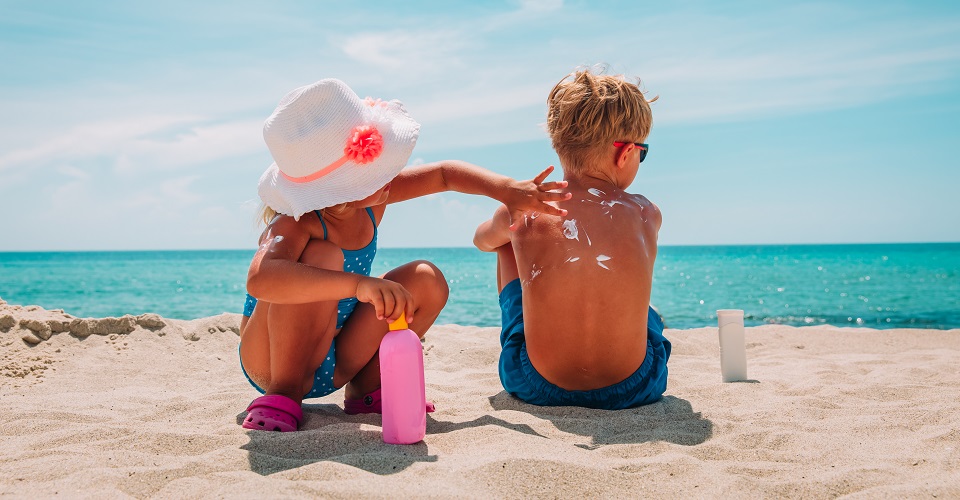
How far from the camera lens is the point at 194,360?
4.56m

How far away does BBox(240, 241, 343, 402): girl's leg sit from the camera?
8.43 feet

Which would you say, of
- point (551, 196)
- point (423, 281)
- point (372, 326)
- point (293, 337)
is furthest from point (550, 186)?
point (293, 337)

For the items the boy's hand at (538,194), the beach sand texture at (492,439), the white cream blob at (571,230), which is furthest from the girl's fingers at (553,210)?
the beach sand texture at (492,439)

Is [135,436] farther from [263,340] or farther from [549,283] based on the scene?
[549,283]

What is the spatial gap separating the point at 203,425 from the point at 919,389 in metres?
3.14

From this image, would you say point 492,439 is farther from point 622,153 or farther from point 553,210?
point 622,153

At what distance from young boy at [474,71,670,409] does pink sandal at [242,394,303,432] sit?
92 centimetres

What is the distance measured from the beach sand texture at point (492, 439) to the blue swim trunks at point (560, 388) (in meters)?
0.07

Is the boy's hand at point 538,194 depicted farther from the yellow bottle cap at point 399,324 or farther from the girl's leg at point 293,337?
the girl's leg at point 293,337

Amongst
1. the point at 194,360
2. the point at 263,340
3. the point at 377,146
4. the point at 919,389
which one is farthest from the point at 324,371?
the point at 919,389

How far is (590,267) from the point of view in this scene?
2.67 metres

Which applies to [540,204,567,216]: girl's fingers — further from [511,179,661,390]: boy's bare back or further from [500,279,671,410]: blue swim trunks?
[500,279,671,410]: blue swim trunks

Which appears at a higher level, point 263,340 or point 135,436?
point 263,340

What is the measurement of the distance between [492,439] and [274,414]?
2.69 ft
